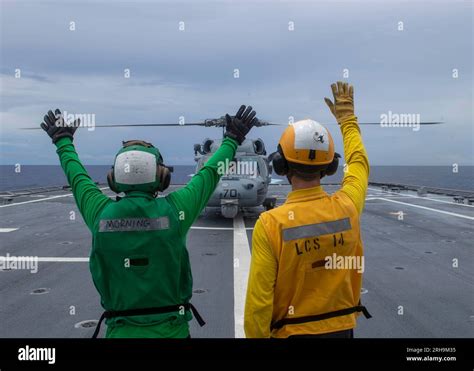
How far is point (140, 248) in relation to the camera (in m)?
2.53

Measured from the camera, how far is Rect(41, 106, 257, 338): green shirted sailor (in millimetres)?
2535

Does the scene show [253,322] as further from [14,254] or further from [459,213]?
[459,213]

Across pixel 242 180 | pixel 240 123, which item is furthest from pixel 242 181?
pixel 240 123

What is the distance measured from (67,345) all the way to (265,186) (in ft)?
41.3

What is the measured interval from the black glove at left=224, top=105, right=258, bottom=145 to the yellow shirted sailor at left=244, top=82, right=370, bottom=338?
1.79ft

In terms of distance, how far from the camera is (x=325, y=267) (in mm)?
2516

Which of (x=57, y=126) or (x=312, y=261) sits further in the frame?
(x=57, y=126)

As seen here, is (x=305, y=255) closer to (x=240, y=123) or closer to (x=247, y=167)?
(x=240, y=123)

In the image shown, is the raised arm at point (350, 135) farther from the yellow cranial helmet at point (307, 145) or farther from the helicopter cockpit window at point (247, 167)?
→ the helicopter cockpit window at point (247, 167)

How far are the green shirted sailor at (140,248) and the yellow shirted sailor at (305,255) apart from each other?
0.49 meters

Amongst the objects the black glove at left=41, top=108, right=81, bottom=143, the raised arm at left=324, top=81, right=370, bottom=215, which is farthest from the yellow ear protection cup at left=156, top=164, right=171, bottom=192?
the raised arm at left=324, top=81, right=370, bottom=215

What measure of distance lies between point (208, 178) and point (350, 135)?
1.11 metres

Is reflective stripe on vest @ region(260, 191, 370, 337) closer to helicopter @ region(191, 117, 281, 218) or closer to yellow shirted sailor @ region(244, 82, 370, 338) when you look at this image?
yellow shirted sailor @ region(244, 82, 370, 338)

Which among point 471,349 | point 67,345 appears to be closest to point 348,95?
point 471,349
